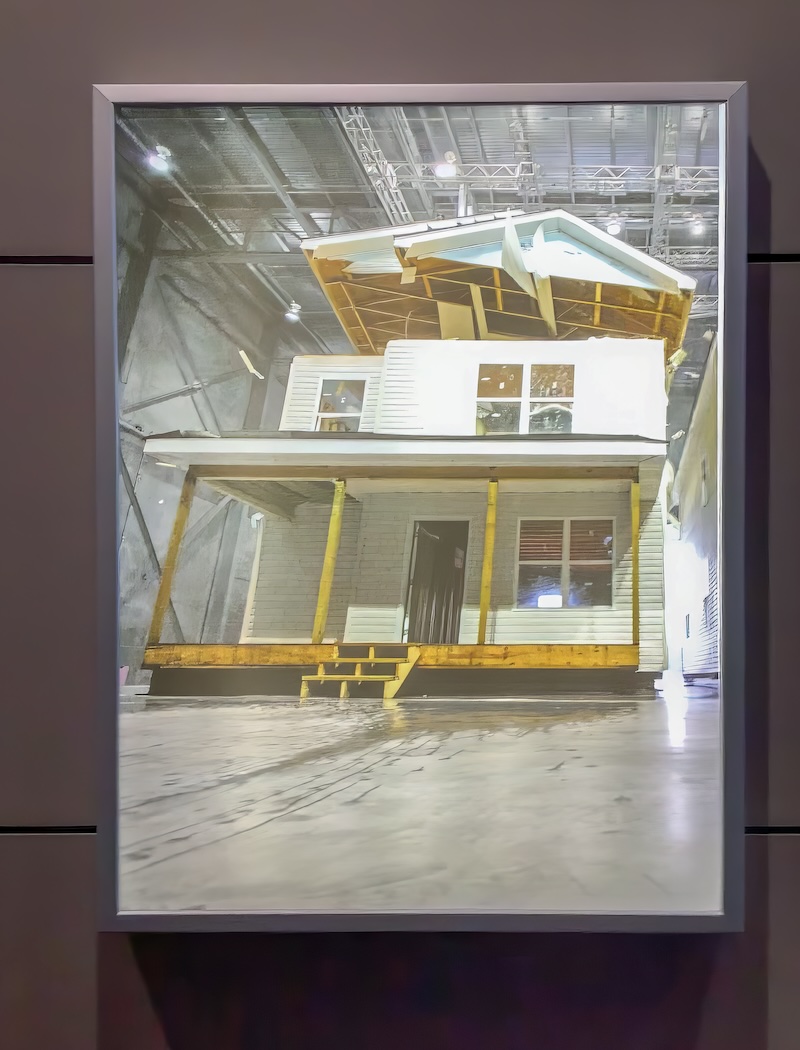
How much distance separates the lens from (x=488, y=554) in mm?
1247

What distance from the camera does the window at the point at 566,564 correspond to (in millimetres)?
1225

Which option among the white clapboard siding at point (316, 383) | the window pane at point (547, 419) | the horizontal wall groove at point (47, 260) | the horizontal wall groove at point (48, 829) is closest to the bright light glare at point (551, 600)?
the window pane at point (547, 419)

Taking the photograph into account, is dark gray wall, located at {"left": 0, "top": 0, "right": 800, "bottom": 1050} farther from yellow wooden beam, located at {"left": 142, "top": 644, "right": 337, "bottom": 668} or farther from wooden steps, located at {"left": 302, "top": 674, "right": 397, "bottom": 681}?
wooden steps, located at {"left": 302, "top": 674, "right": 397, "bottom": 681}

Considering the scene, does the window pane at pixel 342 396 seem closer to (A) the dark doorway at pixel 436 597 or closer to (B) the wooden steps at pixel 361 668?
(A) the dark doorway at pixel 436 597

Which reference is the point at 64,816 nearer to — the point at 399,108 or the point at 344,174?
the point at 344,174

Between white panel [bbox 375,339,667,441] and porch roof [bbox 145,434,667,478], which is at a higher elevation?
white panel [bbox 375,339,667,441]

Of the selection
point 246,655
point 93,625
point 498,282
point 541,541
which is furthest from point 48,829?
point 498,282

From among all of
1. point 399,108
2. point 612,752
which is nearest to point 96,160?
point 399,108

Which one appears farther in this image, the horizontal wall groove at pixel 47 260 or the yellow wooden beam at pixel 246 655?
the horizontal wall groove at pixel 47 260

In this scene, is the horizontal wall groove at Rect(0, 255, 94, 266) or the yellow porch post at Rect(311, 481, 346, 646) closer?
the yellow porch post at Rect(311, 481, 346, 646)

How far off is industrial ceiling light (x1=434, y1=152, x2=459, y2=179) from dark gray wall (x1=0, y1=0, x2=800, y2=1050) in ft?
0.56

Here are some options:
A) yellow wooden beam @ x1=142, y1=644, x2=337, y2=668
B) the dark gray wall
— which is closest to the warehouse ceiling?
the dark gray wall

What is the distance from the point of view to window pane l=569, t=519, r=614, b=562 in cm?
123

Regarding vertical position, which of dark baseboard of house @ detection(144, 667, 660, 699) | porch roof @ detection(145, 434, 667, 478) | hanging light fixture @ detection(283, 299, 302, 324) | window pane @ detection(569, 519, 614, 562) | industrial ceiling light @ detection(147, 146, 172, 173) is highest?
industrial ceiling light @ detection(147, 146, 172, 173)
